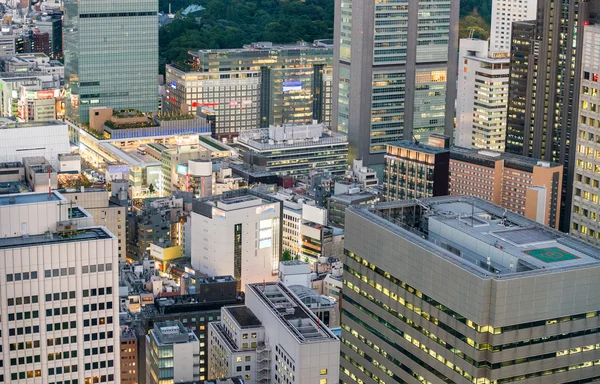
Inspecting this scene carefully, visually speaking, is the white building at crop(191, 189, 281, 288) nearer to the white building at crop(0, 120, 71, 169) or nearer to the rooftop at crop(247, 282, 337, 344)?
the rooftop at crop(247, 282, 337, 344)

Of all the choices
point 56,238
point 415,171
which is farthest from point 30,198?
point 415,171

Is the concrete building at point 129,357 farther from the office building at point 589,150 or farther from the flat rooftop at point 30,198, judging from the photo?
the office building at point 589,150

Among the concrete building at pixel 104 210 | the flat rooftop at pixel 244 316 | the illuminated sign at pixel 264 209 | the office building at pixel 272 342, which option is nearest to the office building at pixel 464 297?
the office building at pixel 272 342

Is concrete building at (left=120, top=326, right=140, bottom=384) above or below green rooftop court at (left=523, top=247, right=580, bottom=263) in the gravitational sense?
below

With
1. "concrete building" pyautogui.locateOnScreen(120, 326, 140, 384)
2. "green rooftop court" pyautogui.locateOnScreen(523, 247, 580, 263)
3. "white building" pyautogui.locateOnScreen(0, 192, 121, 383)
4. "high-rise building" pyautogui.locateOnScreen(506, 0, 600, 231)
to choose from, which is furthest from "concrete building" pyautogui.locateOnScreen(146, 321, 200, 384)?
"high-rise building" pyautogui.locateOnScreen(506, 0, 600, 231)

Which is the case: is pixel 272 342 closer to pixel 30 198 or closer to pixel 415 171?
pixel 30 198

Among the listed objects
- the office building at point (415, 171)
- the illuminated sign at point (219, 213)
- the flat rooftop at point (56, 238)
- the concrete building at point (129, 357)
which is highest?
the flat rooftop at point (56, 238)
